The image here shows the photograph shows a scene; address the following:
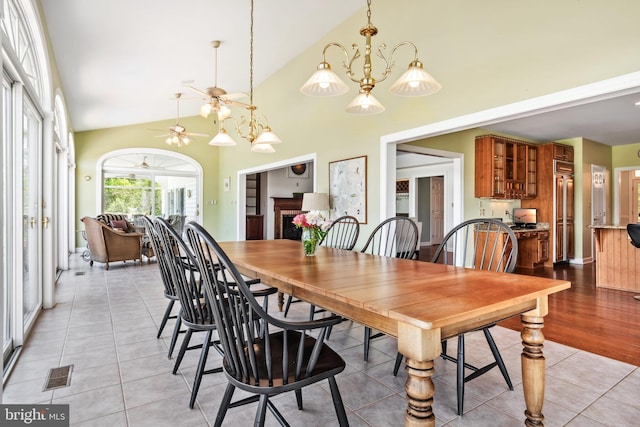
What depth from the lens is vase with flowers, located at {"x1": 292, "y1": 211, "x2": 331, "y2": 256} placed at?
7.59 feet

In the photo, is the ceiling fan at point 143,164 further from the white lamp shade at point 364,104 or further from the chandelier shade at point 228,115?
the white lamp shade at point 364,104

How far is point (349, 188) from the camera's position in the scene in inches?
196

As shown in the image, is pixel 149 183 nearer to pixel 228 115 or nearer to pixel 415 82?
pixel 228 115

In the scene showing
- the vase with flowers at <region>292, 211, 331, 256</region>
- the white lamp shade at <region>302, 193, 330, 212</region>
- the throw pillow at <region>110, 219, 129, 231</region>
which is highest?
the white lamp shade at <region>302, 193, 330, 212</region>

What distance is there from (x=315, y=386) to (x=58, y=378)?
62.2 inches

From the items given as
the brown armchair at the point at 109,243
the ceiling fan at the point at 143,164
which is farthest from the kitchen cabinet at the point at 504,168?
the ceiling fan at the point at 143,164

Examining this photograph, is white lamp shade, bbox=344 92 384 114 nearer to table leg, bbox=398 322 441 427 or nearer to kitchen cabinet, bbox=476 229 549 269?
table leg, bbox=398 322 441 427

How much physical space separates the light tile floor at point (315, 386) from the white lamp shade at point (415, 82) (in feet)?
6.00

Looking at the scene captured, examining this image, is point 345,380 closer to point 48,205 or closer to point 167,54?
point 48,205

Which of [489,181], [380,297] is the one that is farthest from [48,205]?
[489,181]

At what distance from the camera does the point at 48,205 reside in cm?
353

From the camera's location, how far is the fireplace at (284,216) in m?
10.4

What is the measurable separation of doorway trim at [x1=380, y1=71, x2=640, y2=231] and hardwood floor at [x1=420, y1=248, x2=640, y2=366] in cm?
189

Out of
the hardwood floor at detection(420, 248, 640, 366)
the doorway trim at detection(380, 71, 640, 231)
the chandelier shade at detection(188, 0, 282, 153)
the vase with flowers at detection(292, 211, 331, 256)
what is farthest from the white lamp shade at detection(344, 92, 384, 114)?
Answer: the hardwood floor at detection(420, 248, 640, 366)
